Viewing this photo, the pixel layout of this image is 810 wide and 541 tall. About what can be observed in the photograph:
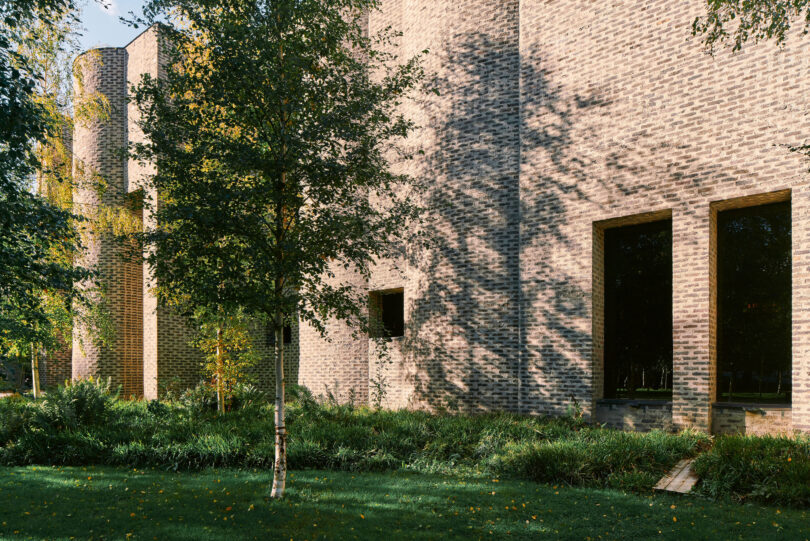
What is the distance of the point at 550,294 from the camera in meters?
11.3

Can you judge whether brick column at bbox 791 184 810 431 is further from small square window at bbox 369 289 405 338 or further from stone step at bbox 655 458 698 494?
small square window at bbox 369 289 405 338

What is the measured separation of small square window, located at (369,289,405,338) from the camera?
577 inches

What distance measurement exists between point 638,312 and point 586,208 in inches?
97.1

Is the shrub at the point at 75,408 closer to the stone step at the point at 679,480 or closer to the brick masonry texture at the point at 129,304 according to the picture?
the brick masonry texture at the point at 129,304

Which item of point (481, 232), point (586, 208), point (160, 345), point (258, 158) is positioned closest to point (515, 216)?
point (481, 232)

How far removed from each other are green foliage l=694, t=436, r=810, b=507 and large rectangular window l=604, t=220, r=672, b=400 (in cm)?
362

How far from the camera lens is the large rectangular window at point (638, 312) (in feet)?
37.0

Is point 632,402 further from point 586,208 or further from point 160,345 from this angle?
point 160,345

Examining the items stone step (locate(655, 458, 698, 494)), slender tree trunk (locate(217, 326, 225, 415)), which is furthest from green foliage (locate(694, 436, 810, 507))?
slender tree trunk (locate(217, 326, 225, 415))

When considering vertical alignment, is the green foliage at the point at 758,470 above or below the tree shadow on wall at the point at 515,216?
below

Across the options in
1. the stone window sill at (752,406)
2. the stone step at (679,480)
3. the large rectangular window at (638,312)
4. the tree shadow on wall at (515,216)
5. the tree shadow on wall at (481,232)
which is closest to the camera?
the stone step at (679,480)

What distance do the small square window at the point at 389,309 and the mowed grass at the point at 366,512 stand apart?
269 inches

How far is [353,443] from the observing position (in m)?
9.55

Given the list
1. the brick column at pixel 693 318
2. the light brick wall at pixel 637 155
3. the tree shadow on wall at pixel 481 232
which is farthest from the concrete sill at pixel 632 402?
the tree shadow on wall at pixel 481 232
